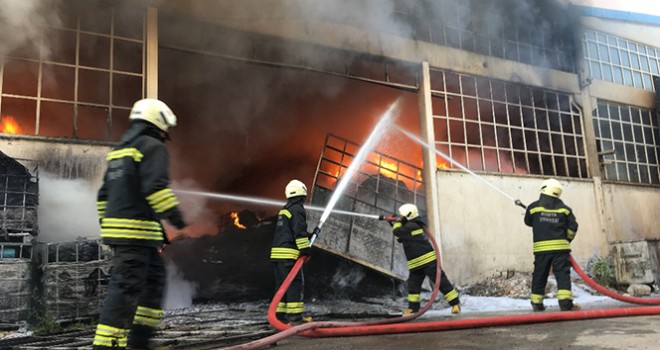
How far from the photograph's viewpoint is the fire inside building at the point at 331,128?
20.3ft

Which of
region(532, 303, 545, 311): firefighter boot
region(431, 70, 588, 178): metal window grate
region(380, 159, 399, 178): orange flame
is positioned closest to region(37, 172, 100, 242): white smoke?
region(380, 159, 399, 178): orange flame

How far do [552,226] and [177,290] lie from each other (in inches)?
244

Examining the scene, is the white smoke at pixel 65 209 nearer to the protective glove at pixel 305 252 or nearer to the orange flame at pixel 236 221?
the protective glove at pixel 305 252

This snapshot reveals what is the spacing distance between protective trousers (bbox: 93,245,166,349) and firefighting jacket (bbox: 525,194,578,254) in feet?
16.2

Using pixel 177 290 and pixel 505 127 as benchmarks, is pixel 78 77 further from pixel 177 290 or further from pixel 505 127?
pixel 505 127

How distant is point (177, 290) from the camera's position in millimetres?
8500

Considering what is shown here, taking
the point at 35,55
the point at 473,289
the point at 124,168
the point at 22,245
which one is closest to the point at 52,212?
the point at 22,245

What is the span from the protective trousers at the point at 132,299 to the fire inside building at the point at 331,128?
286cm

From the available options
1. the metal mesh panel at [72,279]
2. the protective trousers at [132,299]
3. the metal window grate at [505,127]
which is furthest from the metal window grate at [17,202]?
the metal window grate at [505,127]

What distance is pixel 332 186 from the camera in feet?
29.2

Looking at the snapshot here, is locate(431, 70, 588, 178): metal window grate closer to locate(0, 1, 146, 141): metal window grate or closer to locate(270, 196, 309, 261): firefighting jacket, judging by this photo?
locate(270, 196, 309, 261): firefighting jacket

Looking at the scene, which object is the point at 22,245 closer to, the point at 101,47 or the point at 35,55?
the point at 35,55

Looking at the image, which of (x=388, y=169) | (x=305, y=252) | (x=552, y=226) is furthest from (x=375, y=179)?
(x=305, y=252)

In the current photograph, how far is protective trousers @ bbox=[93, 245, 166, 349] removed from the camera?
285 cm
